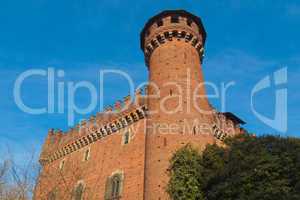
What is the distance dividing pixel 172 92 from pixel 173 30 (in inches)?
174

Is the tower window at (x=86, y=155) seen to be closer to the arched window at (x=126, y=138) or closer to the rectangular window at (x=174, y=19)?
the arched window at (x=126, y=138)

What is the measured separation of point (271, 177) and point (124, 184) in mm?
7921

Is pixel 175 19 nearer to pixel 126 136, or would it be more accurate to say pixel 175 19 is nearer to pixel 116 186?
pixel 126 136

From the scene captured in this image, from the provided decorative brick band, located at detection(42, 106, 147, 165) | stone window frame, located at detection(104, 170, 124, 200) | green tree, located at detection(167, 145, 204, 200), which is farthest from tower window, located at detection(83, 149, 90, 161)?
green tree, located at detection(167, 145, 204, 200)

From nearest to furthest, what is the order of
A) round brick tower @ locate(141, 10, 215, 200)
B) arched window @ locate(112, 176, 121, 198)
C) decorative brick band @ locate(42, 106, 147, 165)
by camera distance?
1. round brick tower @ locate(141, 10, 215, 200)
2. arched window @ locate(112, 176, 121, 198)
3. decorative brick band @ locate(42, 106, 147, 165)

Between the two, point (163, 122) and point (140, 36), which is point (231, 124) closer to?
point (163, 122)

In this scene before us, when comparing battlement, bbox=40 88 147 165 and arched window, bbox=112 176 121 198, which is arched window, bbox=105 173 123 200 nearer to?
arched window, bbox=112 176 121 198

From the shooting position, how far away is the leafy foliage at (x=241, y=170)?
14.5 metres

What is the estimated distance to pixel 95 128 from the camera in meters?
23.9

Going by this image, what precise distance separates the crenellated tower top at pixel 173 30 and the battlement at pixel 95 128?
3423 millimetres

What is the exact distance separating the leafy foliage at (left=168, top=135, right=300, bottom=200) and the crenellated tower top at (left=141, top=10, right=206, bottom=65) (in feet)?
24.9

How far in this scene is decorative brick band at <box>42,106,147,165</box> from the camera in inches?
819

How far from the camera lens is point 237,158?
52.9 ft

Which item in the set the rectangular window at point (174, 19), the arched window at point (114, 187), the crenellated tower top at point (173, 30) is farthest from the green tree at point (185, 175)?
the rectangular window at point (174, 19)
